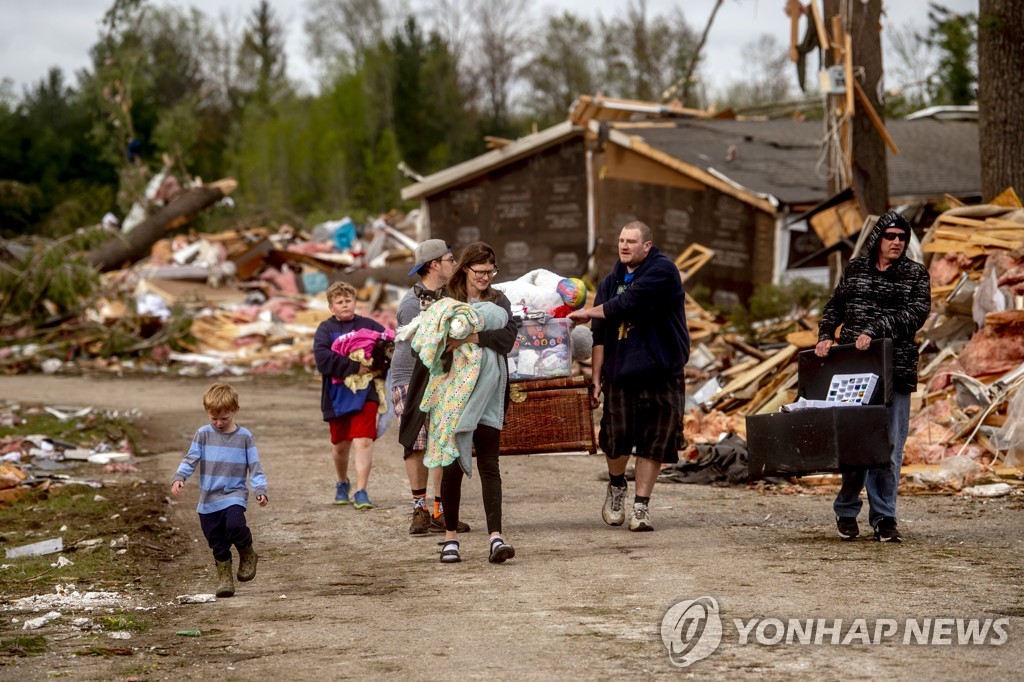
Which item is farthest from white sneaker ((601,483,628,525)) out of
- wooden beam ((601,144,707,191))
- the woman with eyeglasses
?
wooden beam ((601,144,707,191))

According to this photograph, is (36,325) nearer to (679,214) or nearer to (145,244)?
(145,244)

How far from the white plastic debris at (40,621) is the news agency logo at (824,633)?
3202 millimetres

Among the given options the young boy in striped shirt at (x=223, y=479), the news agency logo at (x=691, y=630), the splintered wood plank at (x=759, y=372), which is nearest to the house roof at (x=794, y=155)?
the splintered wood plank at (x=759, y=372)

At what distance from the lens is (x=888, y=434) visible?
7.78 m

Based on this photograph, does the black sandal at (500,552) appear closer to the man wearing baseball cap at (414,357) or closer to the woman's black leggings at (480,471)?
the woman's black leggings at (480,471)

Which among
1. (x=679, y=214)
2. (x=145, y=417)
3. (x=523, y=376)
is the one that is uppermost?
(x=679, y=214)

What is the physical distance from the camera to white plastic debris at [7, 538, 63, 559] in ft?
28.7

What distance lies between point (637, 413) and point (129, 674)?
3927 mm

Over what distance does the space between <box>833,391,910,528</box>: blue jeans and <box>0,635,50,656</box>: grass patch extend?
464 cm

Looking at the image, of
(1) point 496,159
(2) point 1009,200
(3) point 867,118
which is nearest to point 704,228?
(1) point 496,159

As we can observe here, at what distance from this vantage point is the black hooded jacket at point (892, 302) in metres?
8.01

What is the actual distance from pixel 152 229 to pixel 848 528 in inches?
1023

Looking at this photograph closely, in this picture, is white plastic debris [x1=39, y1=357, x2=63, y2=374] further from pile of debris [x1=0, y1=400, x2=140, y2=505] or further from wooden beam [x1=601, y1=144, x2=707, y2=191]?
wooden beam [x1=601, y1=144, x2=707, y2=191]

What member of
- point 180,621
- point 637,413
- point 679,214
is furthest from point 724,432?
point 679,214
